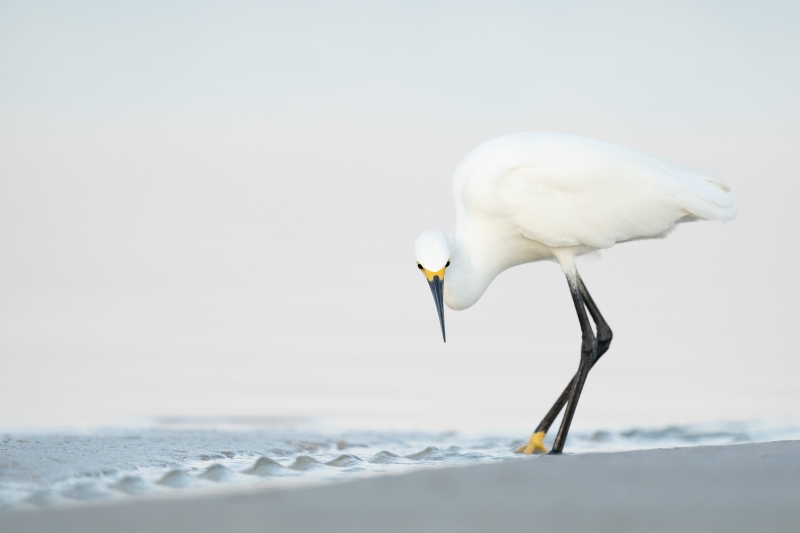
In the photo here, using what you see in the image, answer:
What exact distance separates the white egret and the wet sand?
2808 millimetres

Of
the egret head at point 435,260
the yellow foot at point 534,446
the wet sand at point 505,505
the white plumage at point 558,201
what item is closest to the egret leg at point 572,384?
the yellow foot at point 534,446

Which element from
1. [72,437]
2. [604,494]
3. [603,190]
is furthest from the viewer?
[603,190]

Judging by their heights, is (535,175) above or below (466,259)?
above

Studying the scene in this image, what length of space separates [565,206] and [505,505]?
4.05 meters

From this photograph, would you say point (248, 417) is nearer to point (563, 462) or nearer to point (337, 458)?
point (337, 458)

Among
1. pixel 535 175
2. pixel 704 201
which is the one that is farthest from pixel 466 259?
pixel 704 201

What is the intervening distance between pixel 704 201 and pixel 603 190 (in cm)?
80

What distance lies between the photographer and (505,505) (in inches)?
175

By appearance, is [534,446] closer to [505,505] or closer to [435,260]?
[435,260]

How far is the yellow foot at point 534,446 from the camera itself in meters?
7.44

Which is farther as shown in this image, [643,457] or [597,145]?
[597,145]

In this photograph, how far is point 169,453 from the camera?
6.93 meters

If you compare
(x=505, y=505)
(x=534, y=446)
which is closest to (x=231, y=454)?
(x=534, y=446)

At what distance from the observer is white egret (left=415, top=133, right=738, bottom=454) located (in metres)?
8.04
